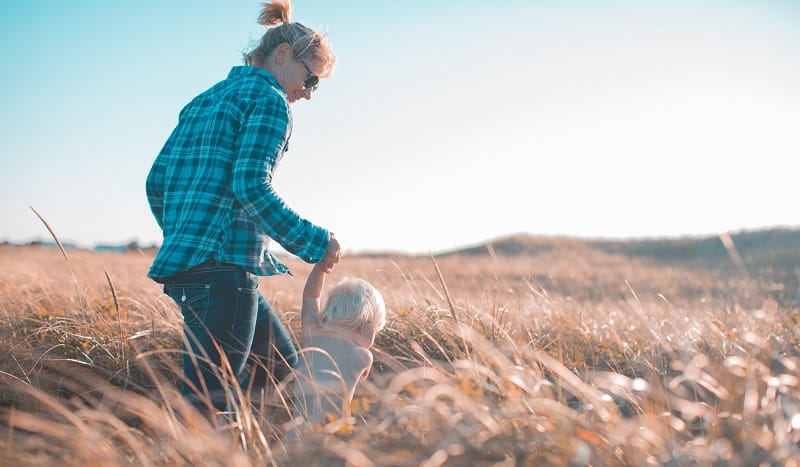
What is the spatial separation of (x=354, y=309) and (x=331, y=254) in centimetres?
37

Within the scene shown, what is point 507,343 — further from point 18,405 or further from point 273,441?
point 18,405

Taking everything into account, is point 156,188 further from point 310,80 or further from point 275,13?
point 275,13

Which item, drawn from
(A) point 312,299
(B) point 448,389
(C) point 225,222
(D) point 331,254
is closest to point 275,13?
(C) point 225,222

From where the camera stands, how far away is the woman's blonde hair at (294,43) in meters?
2.75

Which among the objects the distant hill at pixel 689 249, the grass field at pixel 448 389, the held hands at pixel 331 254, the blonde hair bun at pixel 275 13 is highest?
the blonde hair bun at pixel 275 13

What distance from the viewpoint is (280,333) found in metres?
2.86

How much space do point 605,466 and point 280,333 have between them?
175cm

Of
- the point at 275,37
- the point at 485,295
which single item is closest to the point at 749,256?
the point at 485,295

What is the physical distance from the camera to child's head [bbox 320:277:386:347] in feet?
9.29

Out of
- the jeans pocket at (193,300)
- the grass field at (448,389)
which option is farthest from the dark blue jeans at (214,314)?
the grass field at (448,389)

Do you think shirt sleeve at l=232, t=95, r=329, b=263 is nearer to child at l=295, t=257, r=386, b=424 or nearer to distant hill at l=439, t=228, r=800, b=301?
child at l=295, t=257, r=386, b=424

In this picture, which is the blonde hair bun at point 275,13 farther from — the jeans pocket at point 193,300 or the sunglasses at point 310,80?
the jeans pocket at point 193,300

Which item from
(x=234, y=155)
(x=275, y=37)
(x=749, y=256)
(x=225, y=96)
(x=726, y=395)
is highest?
(x=275, y=37)

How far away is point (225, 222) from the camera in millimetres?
2463
